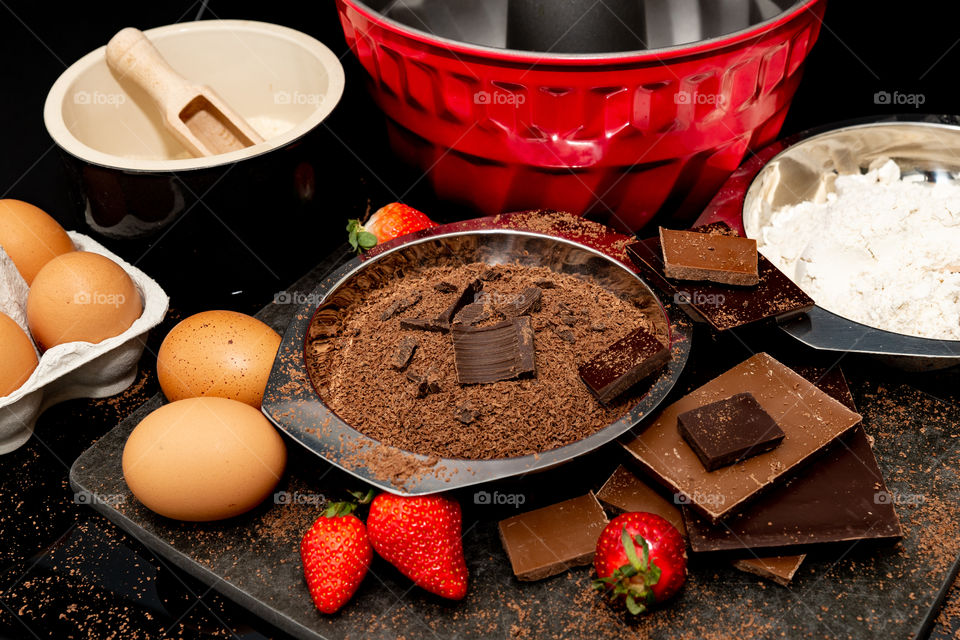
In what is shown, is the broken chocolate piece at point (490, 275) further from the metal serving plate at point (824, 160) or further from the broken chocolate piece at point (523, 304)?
the metal serving plate at point (824, 160)

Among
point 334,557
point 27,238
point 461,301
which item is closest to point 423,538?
point 334,557

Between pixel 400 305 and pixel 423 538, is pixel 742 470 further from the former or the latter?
pixel 400 305

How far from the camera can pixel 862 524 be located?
35.3 inches

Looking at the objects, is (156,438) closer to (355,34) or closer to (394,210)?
(394,210)

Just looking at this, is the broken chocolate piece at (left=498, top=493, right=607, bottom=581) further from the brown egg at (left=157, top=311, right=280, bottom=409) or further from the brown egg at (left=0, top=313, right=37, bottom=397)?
the brown egg at (left=0, top=313, right=37, bottom=397)

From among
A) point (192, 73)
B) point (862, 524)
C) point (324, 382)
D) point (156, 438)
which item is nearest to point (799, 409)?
point (862, 524)

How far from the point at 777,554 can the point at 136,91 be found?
48.4 inches

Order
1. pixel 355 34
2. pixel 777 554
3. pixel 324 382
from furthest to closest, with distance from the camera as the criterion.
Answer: pixel 355 34 → pixel 324 382 → pixel 777 554

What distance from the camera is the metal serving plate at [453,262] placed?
0.87m

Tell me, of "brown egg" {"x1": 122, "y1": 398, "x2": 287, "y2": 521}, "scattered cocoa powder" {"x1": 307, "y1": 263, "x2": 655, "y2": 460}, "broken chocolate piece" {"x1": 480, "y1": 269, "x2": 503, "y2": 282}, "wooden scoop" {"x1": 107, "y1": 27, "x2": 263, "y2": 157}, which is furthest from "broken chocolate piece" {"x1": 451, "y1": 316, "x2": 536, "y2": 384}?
"wooden scoop" {"x1": 107, "y1": 27, "x2": 263, "y2": 157}

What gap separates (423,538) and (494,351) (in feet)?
0.85

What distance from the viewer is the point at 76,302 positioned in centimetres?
106

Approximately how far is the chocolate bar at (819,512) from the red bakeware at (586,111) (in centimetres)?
48

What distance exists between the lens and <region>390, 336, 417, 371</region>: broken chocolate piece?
3.32 feet
